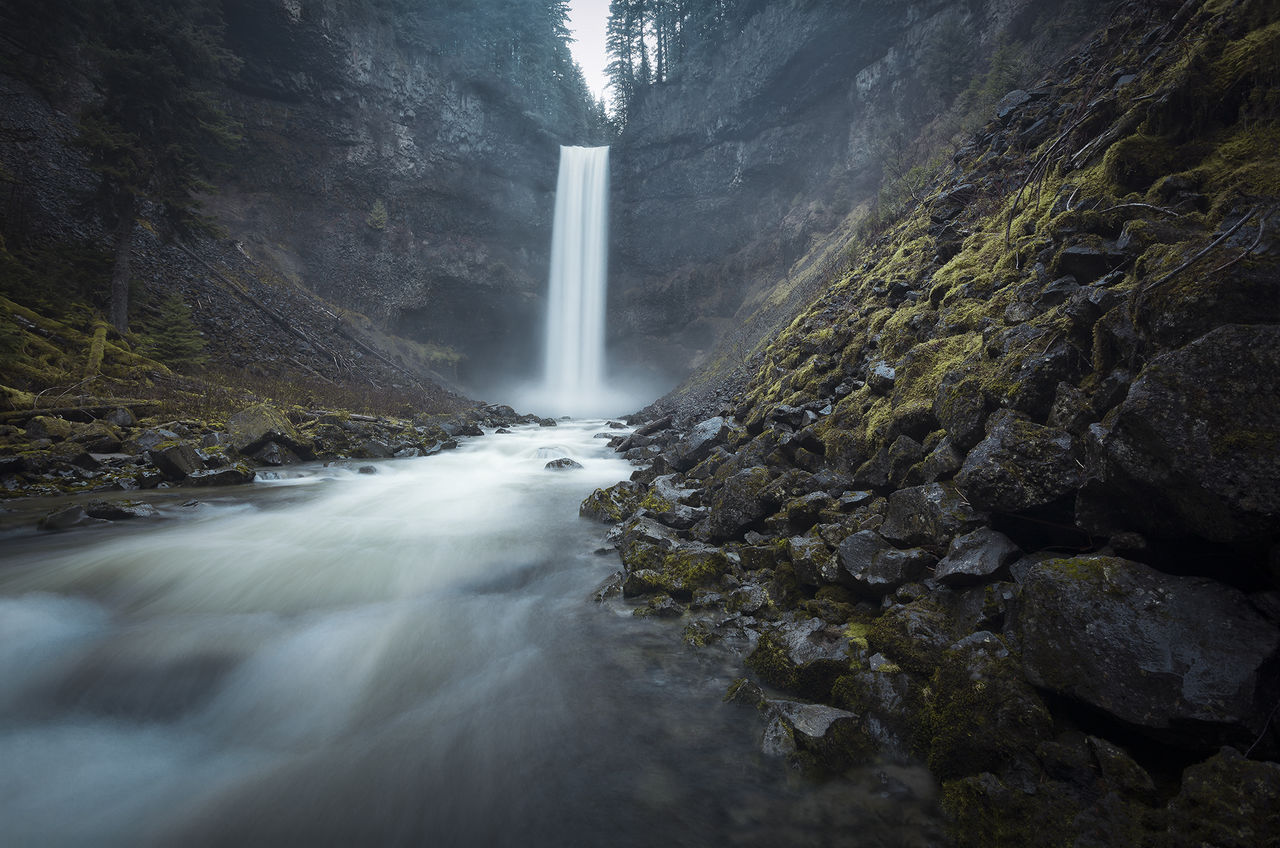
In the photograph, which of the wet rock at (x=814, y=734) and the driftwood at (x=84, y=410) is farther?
the driftwood at (x=84, y=410)

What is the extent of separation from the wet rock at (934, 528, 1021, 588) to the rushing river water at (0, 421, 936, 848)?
1.22 m

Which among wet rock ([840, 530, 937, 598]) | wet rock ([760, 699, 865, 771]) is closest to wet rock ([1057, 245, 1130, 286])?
wet rock ([840, 530, 937, 598])

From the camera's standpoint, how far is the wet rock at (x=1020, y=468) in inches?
113

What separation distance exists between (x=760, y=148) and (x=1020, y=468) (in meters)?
35.0

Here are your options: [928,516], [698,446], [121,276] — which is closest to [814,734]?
[928,516]

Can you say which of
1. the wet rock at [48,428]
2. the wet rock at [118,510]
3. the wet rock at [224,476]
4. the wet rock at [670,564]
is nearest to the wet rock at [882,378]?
the wet rock at [670,564]

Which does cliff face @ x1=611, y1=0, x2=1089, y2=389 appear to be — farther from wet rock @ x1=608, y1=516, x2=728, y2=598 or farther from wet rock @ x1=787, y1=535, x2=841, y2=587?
wet rock @ x1=787, y1=535, x2=841, y2=587

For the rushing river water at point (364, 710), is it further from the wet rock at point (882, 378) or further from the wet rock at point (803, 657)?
the wet rock at point (882, 378)

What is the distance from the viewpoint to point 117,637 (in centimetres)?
446

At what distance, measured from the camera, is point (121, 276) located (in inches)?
576

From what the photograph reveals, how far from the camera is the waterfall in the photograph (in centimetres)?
3897

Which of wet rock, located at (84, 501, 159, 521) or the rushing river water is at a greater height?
wet rock, located at (84, 501, 159, 521)

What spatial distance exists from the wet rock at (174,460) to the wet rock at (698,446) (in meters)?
9.30

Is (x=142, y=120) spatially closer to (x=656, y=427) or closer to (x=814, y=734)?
(x=656, y=427)
